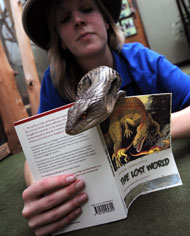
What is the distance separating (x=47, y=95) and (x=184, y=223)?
909 mm

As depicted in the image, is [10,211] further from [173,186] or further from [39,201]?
[173,186]

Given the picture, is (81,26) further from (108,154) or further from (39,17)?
(108,154)

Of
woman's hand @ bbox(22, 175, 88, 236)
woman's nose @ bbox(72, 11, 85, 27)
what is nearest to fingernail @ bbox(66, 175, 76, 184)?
woman's hand @ bbox(22, 175, 88, 236)

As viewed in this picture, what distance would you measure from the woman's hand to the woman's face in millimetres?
627

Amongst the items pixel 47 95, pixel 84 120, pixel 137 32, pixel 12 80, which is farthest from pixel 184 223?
pixel 137 32

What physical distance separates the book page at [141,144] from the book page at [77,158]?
0.11ft

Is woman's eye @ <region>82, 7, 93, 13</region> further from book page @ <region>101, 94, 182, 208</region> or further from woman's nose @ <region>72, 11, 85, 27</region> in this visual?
book page @ <region>101, 94, 182, 208</region>

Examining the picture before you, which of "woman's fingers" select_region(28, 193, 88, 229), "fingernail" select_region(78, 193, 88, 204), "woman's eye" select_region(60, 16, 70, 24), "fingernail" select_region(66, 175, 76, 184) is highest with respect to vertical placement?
"woman's eye" select_region(60, 16, 70, 24)

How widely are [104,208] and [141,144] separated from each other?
0.71 ft

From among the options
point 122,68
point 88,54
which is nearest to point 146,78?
point 122,68

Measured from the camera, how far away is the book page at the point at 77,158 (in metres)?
0.59

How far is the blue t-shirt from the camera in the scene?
1.01 m

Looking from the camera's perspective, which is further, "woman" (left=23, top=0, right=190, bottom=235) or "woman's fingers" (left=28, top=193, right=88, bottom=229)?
"woman" (left=23, top=0, right=190, bottom=235)

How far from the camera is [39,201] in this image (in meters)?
0.62
